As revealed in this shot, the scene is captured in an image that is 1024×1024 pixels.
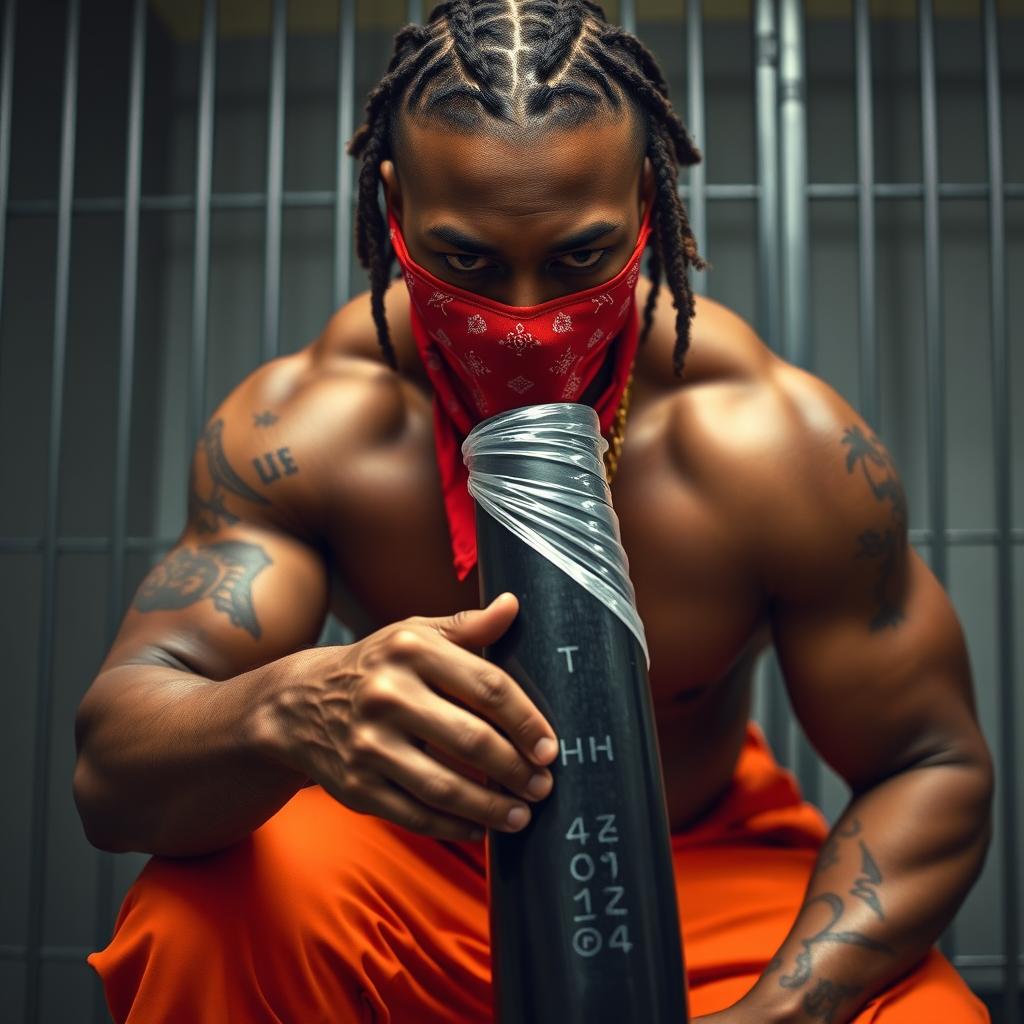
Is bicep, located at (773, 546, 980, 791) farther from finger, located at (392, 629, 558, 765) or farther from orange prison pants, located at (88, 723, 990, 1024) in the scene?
finger, located at (392, 629, 558, 765)

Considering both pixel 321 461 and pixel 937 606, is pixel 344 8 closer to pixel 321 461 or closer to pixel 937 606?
pixel 321 461

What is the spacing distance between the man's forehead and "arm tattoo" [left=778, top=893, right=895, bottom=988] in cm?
68

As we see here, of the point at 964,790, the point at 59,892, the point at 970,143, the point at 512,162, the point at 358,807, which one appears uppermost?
the point at 970,143

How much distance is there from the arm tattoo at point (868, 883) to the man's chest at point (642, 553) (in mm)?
253

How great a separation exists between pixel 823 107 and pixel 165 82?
1750 mm

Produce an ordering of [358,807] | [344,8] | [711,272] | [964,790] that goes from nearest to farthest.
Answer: [358,807] → [964,790] → [344,8] → [711,272]

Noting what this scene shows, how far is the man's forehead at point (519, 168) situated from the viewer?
3.14ft

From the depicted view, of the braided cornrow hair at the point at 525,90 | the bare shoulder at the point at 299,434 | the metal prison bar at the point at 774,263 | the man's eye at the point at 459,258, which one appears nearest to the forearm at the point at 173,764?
the bare shoulder at the point at 299,434

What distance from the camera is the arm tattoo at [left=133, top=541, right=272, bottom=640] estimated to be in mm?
1088

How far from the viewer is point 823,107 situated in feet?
9.50

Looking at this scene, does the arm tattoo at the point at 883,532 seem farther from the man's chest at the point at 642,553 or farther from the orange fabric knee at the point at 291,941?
the orange fabric knee at the point at 291,941

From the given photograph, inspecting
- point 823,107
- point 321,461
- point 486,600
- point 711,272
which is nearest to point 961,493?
point 711,272

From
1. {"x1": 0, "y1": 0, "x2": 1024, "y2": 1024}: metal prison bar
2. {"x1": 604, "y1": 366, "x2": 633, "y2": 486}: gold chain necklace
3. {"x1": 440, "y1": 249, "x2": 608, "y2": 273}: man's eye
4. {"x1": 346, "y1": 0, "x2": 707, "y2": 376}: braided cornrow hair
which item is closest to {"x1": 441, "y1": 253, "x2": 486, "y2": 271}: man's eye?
{"x1": 440, "y1": 249, "x2": 608, "y2": 273}: man's eye

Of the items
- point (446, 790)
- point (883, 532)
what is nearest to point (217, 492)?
point (446, 790)
